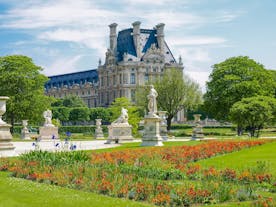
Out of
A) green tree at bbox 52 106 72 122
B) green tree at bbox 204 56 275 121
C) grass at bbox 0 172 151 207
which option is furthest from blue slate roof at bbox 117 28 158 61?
grass at bbox 0 172 151 207

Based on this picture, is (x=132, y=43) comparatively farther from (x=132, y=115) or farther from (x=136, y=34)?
(x=132, y=115)

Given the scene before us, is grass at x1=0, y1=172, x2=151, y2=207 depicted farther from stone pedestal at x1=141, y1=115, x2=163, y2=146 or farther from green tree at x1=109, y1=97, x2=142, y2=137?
green tree at x1=109, y1=97, x2=142, y2=137

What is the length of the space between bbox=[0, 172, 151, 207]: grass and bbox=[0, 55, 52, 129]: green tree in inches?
1648

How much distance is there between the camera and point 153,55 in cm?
10700

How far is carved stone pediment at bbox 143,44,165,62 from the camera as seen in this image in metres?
107

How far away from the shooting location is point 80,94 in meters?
127

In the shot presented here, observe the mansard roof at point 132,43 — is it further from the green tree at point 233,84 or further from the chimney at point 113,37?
the green tree at point 233,84

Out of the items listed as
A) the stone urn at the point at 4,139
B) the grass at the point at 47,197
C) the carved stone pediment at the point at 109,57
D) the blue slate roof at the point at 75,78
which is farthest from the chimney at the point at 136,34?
the grass at the point at 47,197

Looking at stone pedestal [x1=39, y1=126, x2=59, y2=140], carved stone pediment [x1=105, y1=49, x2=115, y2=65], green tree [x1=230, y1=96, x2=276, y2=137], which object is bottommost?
stone pedestal [x1=39, y1=126, x2=59, y2=140]

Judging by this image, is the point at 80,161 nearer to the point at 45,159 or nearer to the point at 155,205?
the point at 45,159

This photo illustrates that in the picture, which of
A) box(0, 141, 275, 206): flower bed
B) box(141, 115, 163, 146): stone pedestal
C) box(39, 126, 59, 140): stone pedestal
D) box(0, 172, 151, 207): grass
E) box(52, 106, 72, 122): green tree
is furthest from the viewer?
box(52, 106, 72, 122): green tree

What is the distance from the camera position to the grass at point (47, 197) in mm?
8620

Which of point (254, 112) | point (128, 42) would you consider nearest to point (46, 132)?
point (254, 112)

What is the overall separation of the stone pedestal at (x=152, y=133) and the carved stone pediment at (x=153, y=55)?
80.3 meters
